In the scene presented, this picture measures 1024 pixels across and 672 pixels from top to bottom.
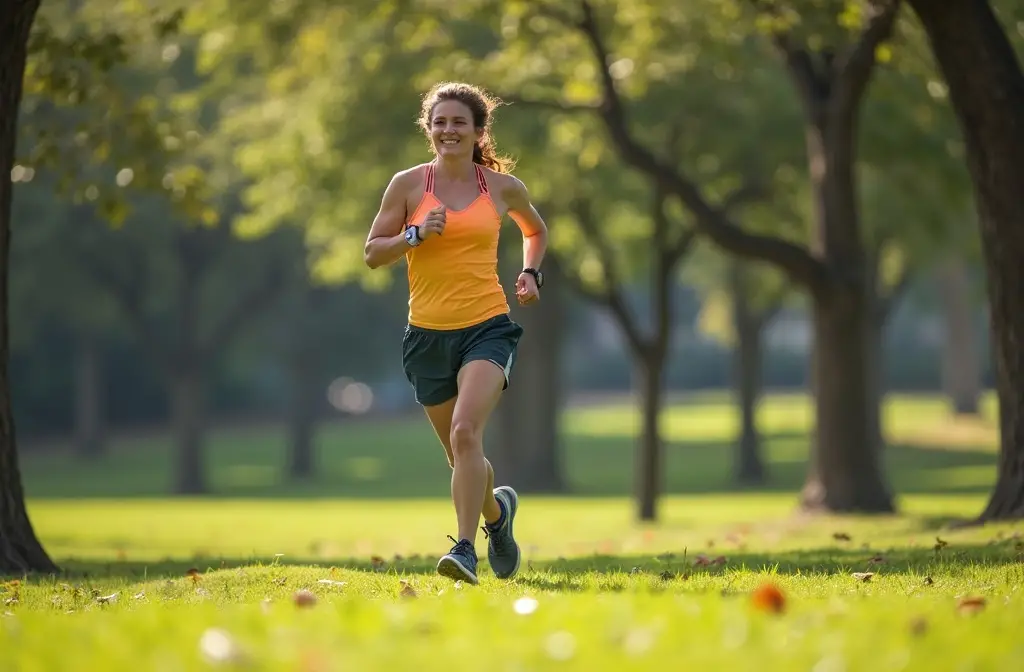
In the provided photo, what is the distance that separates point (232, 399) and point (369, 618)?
61.4m

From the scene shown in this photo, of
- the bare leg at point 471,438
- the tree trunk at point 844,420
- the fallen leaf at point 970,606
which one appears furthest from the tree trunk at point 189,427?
the fallen leaf at point 970,606

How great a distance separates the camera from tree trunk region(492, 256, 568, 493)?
30734 mm

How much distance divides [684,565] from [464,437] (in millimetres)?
1769

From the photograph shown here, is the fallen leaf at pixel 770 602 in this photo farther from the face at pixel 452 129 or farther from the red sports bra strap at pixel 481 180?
the face at pixel 452 129

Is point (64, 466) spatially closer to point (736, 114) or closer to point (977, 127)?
point (736, 114)

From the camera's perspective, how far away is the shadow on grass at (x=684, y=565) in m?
7.94

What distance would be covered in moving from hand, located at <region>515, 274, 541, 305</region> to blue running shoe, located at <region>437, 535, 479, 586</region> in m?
1.18

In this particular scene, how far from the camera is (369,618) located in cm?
510

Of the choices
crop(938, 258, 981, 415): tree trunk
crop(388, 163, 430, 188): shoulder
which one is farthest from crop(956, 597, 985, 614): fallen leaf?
crop(938, 258, 981, 415): tree trunk

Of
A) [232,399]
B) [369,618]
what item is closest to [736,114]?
[369,618]

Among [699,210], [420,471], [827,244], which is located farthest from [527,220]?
[420,471]

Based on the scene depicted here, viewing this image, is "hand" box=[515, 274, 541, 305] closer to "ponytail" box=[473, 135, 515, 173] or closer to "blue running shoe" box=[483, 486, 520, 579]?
"ponytail" box=[473, 135, 515, 173]

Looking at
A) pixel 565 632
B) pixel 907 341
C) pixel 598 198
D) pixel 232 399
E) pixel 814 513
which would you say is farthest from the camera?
pixel 907 341

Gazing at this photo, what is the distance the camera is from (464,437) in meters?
7.40
